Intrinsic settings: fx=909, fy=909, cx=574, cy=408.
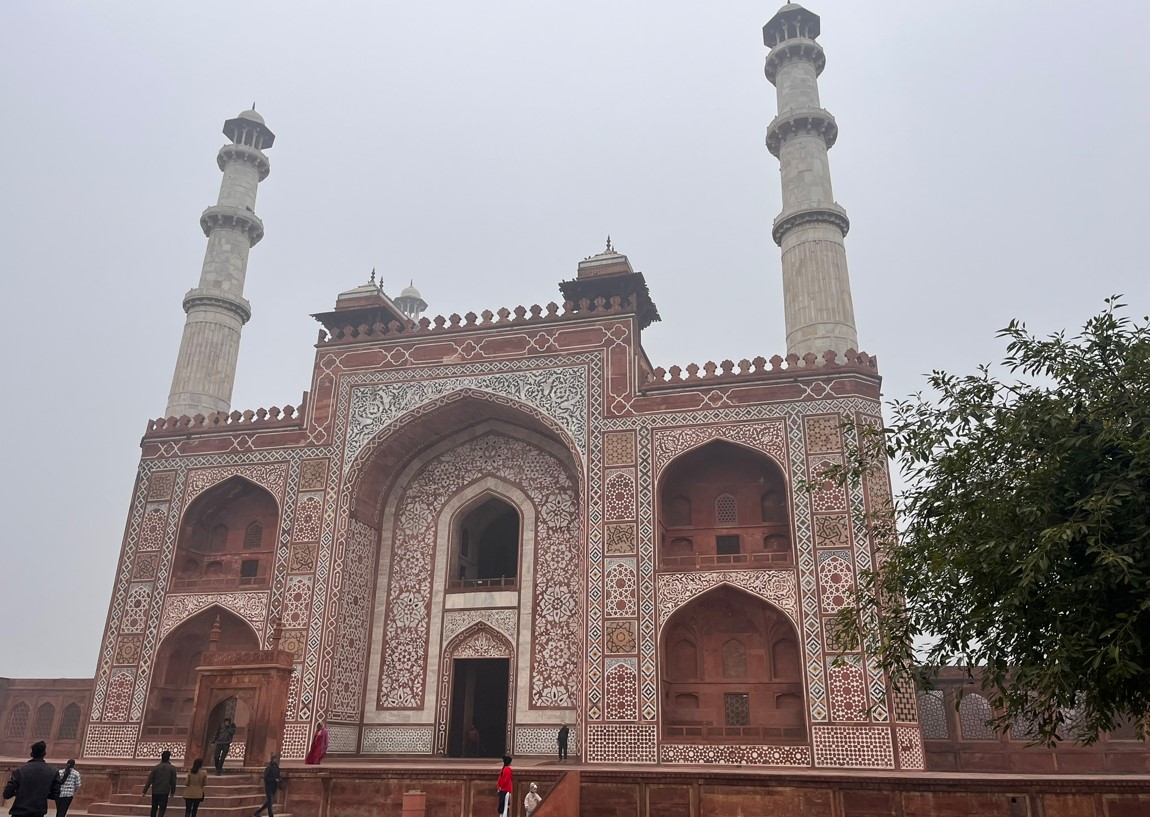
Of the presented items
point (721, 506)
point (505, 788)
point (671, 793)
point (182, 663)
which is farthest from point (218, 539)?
point (671, 793)

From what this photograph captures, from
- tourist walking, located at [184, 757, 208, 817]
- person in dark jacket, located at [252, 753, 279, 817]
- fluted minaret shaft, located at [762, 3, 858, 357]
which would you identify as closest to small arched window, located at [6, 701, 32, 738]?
person in dark jacket, located at [252, 753, 279, 817]

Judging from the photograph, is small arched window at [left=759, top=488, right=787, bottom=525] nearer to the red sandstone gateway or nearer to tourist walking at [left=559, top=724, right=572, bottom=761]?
the red sandstone gateway

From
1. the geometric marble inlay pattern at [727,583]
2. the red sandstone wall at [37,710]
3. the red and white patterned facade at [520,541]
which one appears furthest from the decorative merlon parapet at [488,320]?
the red sandstone wall at [37,710]

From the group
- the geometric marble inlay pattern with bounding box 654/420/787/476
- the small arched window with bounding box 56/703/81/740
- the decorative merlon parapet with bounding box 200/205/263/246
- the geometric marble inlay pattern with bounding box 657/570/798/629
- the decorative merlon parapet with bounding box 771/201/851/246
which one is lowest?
the small arched window with bounding box 56/703/81/740

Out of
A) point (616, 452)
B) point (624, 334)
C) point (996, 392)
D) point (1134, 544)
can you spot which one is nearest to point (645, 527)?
point (616, 452)

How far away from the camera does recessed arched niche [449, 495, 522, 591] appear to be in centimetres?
1569

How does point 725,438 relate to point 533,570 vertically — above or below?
above

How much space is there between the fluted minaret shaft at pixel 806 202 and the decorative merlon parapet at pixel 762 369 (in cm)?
151

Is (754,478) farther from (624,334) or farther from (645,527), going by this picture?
(624,334)

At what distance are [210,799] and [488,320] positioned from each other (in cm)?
873

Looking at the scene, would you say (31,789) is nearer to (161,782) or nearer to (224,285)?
(161,782)

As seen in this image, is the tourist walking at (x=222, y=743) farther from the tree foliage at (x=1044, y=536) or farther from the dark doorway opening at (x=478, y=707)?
the tree foliage at (x=1044, y=536)

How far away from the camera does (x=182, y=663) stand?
15.7m

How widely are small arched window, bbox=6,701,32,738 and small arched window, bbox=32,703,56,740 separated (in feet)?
0.75
